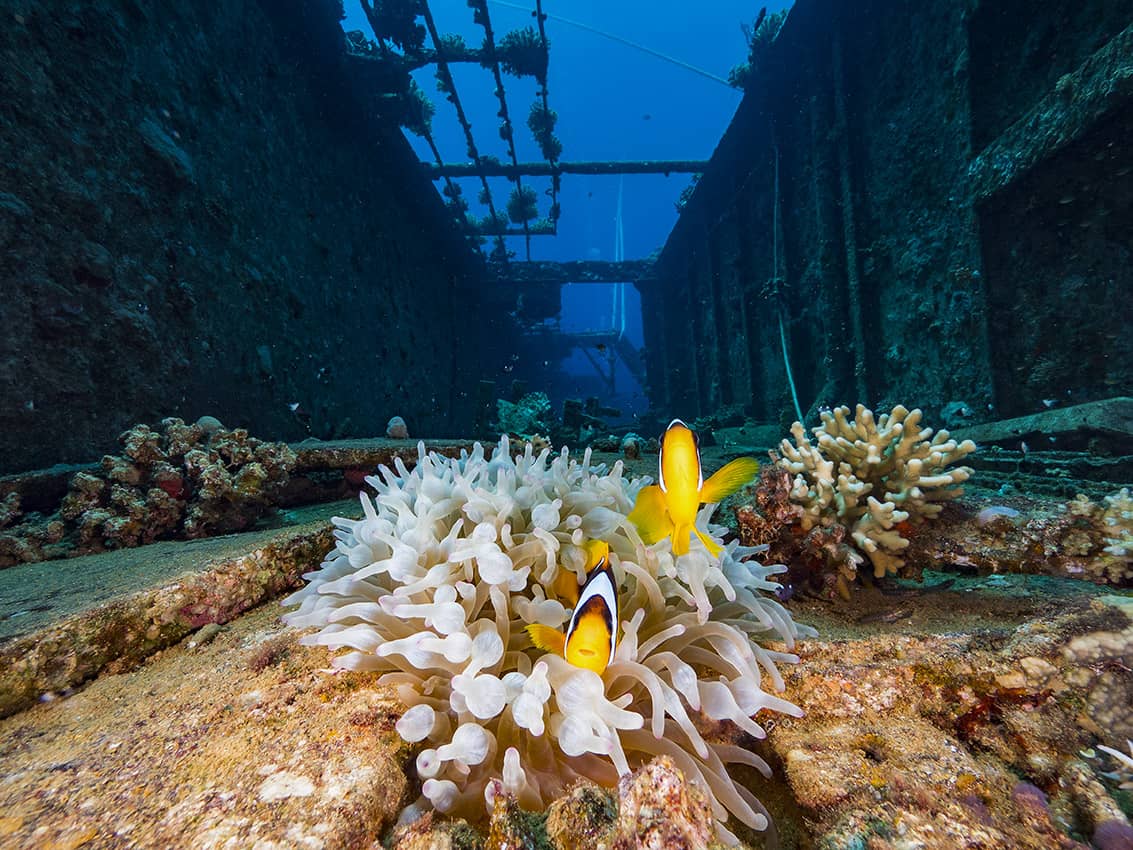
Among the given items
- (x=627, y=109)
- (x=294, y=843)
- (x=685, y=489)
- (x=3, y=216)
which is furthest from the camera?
(x=627, y=109)

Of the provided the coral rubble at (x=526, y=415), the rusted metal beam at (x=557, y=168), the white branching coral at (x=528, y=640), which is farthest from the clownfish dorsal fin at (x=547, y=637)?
the rusted metal beam at (x=557, y=168)

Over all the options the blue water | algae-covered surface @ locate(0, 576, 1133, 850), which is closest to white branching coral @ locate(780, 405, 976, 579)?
algae-covered surface @ locate(0, 576, 1133, 850)

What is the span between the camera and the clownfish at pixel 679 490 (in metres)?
1.37

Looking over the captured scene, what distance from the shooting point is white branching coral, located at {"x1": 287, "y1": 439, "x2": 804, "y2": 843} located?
138 centimetres

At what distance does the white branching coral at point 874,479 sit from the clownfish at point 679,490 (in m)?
1.49

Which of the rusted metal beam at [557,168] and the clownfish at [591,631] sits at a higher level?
the rusted metal beam at [557,168]

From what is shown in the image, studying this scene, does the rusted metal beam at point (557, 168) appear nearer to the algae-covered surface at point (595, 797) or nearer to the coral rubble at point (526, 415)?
the coral rubble at point (526, 415)

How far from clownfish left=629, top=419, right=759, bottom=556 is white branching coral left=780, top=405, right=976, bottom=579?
1.49 metres

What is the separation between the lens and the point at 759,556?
283cm

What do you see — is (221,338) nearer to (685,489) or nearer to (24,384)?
(24,384)

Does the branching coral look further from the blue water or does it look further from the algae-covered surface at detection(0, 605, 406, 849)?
the blue water

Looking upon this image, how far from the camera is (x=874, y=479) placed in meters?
2.94

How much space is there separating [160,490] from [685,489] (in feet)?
12.6

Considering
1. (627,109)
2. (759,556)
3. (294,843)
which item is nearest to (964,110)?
(759,556)
